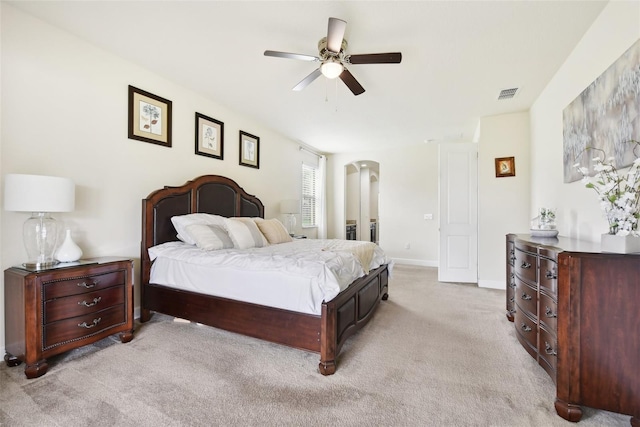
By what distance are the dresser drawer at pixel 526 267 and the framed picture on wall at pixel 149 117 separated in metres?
3.75

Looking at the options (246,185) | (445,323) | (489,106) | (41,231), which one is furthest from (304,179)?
(41,231)

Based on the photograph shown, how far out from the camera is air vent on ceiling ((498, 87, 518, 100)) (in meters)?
3.37

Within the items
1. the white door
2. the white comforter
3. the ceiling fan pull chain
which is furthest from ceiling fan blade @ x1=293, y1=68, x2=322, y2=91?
the white door

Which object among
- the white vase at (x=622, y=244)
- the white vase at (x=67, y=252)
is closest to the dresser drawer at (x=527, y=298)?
the white vase at (x=622, y=244)

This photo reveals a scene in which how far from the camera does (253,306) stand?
2232 mm

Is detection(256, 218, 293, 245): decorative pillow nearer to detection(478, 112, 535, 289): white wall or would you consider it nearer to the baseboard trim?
detection(478, 112, 535, 289): white wall

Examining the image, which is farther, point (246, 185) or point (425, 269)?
point (425, 269)

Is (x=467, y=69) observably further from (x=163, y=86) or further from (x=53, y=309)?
(x=53, y=309)

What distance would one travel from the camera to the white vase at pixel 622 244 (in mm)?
1435

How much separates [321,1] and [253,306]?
2.33 meters

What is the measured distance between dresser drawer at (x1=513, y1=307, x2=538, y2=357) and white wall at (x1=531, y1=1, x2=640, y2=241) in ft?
2.79

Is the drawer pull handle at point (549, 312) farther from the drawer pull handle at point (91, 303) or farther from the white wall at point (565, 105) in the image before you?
the drawer pull handle at point (91, 303)

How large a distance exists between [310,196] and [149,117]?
373 cm

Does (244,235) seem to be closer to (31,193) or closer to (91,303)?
(91,303)
